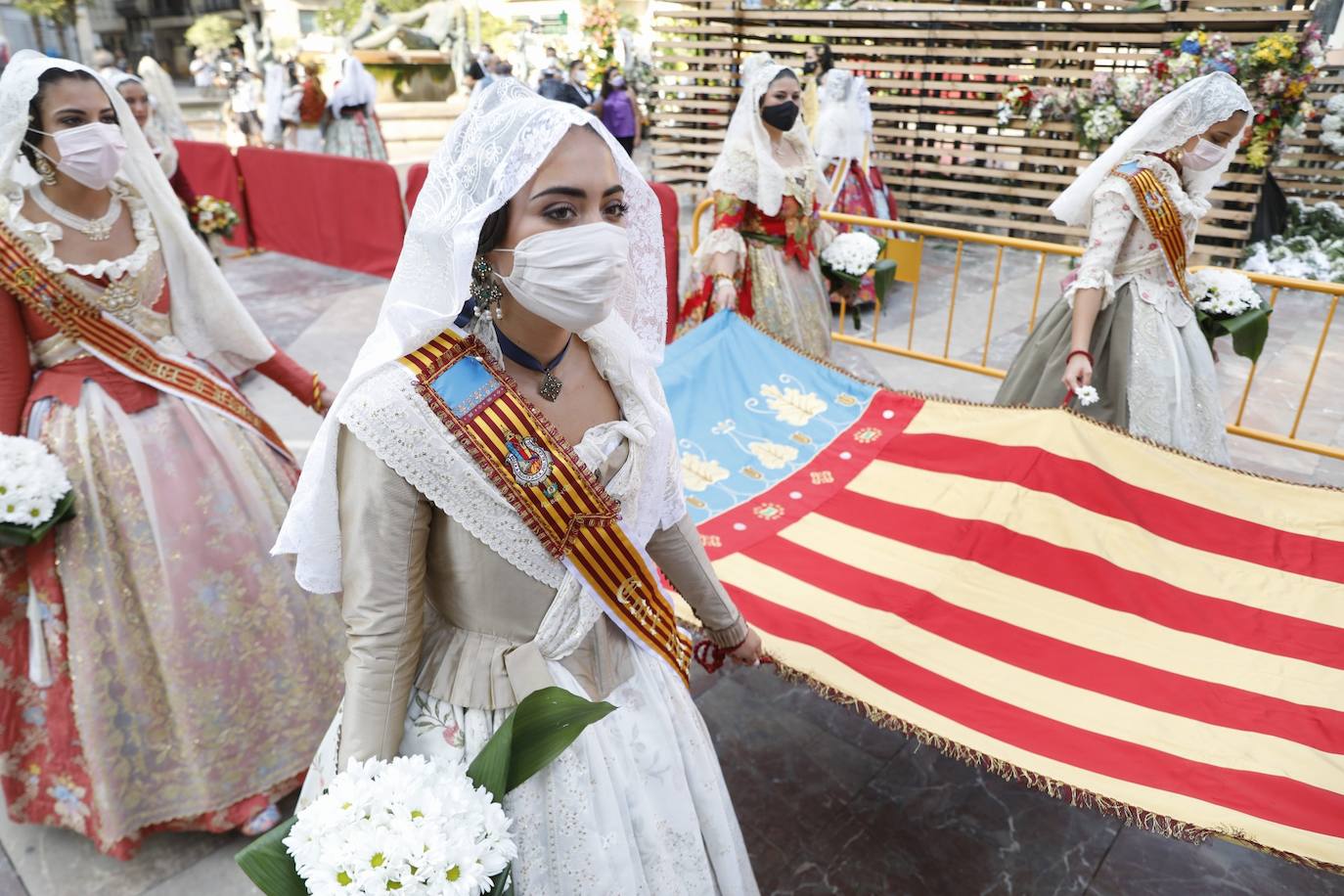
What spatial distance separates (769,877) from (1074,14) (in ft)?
31.5

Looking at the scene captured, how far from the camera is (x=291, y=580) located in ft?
8.60

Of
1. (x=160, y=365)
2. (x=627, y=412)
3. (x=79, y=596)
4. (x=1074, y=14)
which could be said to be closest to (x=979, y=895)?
(x=627, y=412)

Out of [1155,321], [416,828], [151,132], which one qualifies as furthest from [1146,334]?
[151,132]

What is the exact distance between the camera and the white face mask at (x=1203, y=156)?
10.4ft

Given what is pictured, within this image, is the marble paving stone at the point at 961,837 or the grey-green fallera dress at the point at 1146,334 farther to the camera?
the grey-green fallera dress at the point at 1146,334

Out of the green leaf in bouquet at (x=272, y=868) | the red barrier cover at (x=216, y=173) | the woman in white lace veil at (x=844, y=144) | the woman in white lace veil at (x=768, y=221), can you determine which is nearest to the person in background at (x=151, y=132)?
the red barrier cover at (x=216, y=173)

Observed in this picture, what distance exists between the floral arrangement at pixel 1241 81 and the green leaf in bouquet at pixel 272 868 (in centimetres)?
789

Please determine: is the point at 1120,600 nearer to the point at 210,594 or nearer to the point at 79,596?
the point at 210,594

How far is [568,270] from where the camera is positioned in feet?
4.41

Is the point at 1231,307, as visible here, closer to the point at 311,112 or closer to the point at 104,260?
the point at 104,260

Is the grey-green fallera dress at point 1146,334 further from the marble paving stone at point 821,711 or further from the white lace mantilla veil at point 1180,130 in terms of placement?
the marble paving stone at point 821,711

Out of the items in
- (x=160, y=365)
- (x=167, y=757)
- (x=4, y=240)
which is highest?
(x=4, y=240)

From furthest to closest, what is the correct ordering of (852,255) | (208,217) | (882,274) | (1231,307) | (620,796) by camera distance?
(208,217) → (882,274) → (852,255) → (1231,307) → (620,796)

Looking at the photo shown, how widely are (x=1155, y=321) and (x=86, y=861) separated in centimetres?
386
